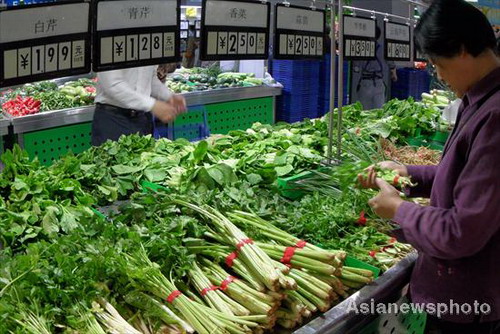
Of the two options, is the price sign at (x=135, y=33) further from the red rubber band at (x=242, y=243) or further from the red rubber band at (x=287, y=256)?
the red rubber band at (x=287, y=256)

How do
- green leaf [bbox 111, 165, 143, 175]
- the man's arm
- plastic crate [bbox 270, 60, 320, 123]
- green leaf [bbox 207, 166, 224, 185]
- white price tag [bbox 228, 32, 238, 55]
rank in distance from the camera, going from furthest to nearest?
plastic crate [bbox 270, 60, 320, 123], the man's arm, green leaf [bbox 111, 165, 143, 175], white price tag [bbox 228, 32, 238, 55], green leaf [bbox 207, 166, 224, 185]

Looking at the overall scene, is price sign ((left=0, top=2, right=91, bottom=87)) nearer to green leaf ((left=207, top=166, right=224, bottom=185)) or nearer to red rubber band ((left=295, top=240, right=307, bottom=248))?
green leaf ((left=207, top=166, right=224, bottom=185))

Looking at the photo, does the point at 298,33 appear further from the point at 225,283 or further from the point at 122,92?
the point at 225,283

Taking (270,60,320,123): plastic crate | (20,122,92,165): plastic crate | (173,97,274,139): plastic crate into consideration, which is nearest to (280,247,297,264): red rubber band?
(20,122,92,165): plastic crate

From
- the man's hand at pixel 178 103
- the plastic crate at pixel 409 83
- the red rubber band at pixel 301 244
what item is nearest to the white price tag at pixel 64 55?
the red rubber band at pixel 301 244

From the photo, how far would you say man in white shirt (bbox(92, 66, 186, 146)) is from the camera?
4.55 meters

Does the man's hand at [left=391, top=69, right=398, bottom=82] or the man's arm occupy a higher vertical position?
the man's hand at [left=391, top=69, right=398, bottom=82]

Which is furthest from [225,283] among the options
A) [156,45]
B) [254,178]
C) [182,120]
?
[182,120]

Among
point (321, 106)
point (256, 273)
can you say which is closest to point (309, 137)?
point (256, 273)

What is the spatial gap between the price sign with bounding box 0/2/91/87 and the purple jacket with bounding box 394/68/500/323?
151 cm

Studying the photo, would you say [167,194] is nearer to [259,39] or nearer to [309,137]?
[259,39]

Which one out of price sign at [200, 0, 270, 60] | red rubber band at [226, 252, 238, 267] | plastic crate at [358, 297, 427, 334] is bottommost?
plastic crate at [358, 297, 427, 334]

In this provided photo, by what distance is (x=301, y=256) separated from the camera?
2.28 metres

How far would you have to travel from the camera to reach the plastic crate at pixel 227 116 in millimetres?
6922
